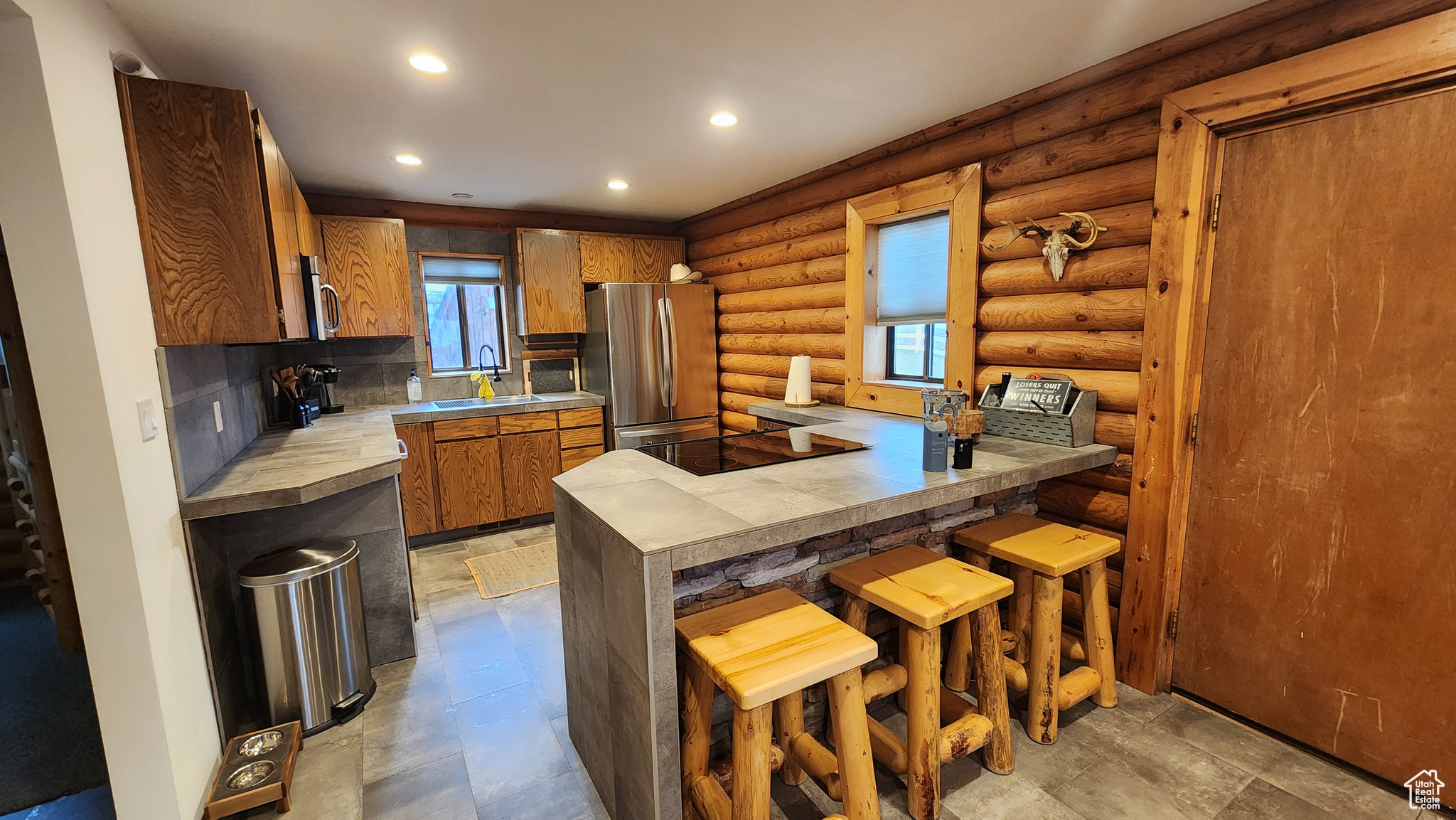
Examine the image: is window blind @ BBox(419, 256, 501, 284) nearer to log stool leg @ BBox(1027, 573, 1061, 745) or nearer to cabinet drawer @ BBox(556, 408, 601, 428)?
cabinet drawer @ BBox(556, 408, 601, 428)

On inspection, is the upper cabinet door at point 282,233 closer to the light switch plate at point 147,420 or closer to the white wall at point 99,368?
the white wall at point 99,368

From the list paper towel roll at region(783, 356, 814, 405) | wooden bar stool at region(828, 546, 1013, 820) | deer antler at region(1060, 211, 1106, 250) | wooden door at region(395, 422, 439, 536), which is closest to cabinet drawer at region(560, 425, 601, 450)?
wooden door at region(395, 422, 439, 536)

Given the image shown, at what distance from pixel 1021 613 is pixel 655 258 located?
13.0 feet

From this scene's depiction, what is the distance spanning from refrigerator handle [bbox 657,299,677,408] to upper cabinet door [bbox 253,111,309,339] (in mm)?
2501

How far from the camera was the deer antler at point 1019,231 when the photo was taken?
2498mm

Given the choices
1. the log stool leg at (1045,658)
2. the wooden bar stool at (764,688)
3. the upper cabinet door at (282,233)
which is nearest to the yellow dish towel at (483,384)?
the upper cabinet door at (282,233)

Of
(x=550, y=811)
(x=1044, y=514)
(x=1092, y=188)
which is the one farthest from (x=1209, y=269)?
(x=550, y=811)

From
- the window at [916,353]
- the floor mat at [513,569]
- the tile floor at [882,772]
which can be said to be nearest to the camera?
the tile floor at [882,772]

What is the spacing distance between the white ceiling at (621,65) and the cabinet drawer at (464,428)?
5.59 ft

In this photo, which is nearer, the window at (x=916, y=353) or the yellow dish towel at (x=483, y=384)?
the window at (x=916, y=353)

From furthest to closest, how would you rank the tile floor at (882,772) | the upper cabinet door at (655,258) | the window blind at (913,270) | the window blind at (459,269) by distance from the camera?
the upper cabinet door at (655,258)
the window blind at (459,269)
the window blind at (913,270)
the tile floor at (882,772)

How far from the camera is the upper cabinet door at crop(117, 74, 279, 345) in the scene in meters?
1.83

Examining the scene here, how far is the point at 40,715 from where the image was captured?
1.75 m

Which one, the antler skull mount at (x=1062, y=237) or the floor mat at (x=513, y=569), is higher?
the antler skull mount at (x=1062, y=237)
